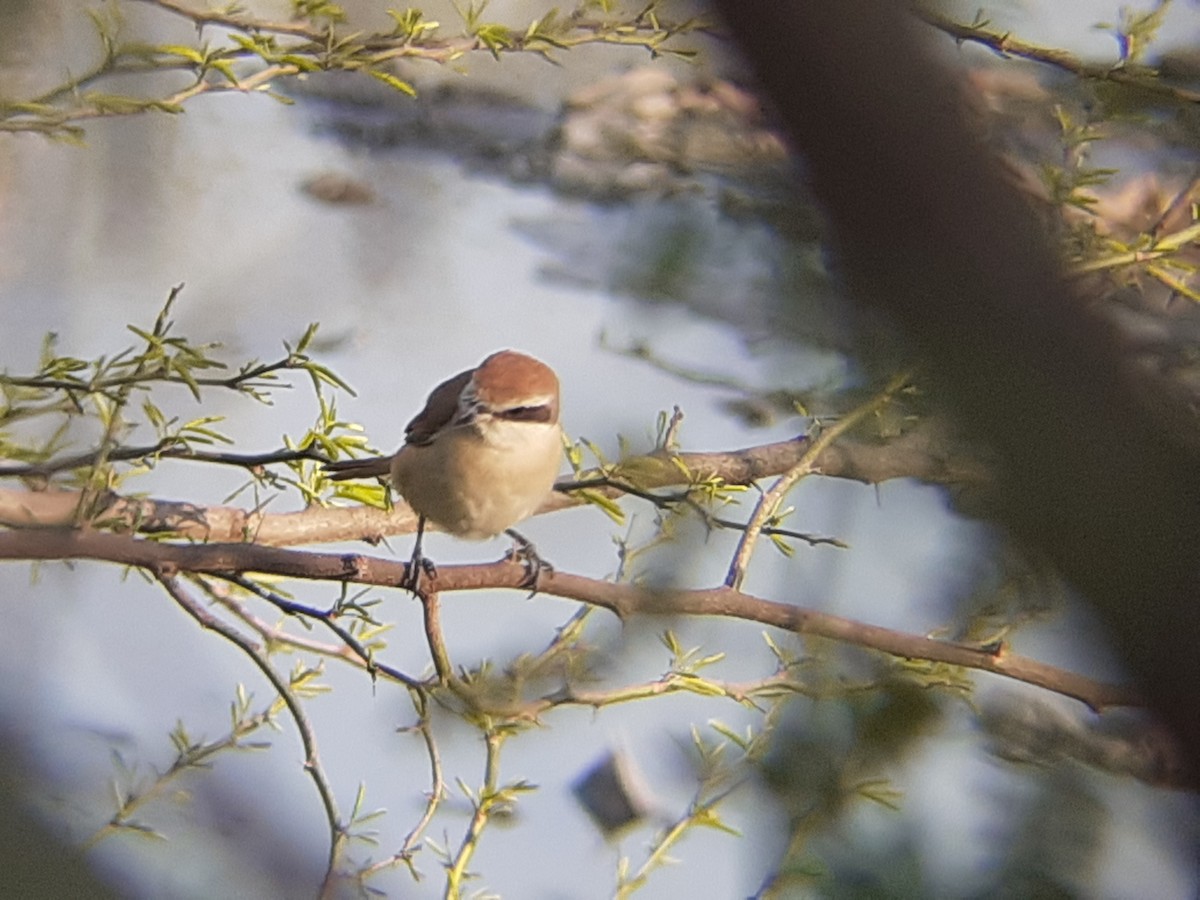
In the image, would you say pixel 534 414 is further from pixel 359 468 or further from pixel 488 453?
pixel 359 468

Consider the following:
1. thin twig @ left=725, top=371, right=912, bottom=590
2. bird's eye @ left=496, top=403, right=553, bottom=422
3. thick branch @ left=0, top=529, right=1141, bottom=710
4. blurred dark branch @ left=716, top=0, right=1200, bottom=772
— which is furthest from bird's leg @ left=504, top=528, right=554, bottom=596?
blurred dark branch @ left=716, top=0, right=1200, bottom=772

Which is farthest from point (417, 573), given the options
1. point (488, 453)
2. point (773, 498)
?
point (488, 453)

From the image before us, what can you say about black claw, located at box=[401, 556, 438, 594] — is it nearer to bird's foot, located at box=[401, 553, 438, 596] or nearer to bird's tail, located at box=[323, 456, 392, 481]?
bird's foot, located at box=[401, 553, 438, 596]

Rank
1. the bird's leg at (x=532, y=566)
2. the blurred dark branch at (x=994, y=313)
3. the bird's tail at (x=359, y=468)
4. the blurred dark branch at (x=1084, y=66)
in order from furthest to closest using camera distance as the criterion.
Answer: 1. the bird's tail at (x=359, y=468)
2. the bird's leg at (x=532, y=566)
3. the blurred dark branch at (x=1084, y=66)
4. the blurred dark branch at (x=994, y=313)

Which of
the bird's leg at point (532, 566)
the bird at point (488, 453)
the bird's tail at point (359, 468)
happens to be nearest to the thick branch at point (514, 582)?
the bird's leg at point (532, 566)

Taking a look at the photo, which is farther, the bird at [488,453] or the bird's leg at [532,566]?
the bird at [488,453]

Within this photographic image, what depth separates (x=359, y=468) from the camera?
82.6 inches

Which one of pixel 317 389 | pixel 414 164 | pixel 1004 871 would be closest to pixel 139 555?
pixel 317 389

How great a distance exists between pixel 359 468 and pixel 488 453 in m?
0.43

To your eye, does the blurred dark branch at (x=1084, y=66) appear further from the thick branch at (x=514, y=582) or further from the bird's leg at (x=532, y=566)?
the bird's leg at (x=532, y=566)

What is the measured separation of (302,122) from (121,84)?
0.80ft

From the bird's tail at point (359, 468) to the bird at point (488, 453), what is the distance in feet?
0.31

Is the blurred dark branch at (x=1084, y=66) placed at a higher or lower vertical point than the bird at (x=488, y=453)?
higher

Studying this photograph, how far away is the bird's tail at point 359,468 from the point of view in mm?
1980
